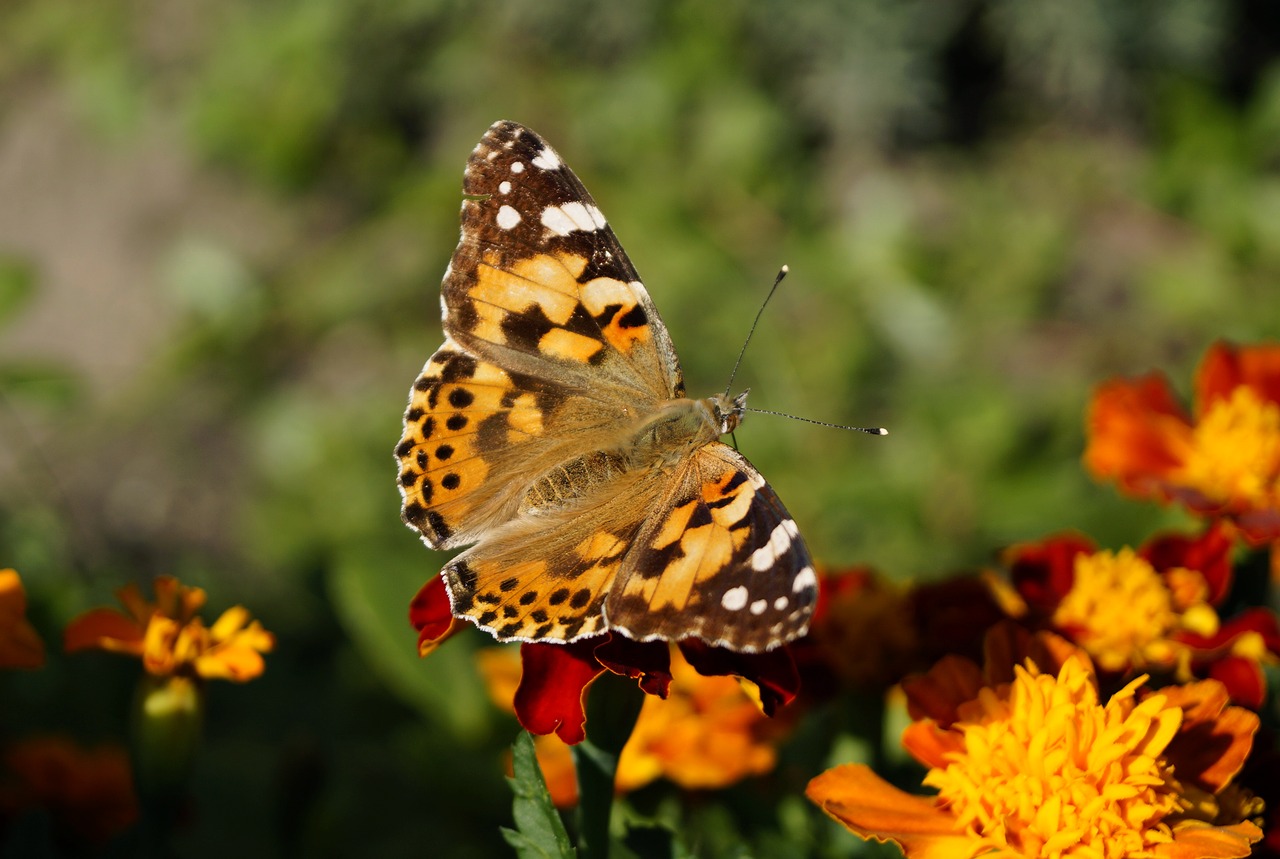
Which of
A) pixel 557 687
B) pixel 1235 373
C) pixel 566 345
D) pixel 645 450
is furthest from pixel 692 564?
pixel 1235 373

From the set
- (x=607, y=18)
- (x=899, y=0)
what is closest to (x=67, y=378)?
(x=607, y=18)

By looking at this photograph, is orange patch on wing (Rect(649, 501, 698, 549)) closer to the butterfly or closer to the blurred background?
the butterfly

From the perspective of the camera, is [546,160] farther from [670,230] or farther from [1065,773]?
[670,230]

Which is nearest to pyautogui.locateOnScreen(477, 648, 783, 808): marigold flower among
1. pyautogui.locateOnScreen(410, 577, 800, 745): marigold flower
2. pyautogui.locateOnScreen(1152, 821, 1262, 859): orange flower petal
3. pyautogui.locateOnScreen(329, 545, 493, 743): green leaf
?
pyautogui.locateOnScreen(410, 577, 800, 745): marigold flower

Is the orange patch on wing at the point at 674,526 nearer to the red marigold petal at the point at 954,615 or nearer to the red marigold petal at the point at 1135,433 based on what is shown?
the red marigold petal at the point at 954,615

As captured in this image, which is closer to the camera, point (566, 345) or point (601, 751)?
point (601, 751)

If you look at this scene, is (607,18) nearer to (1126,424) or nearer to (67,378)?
(67,378)
